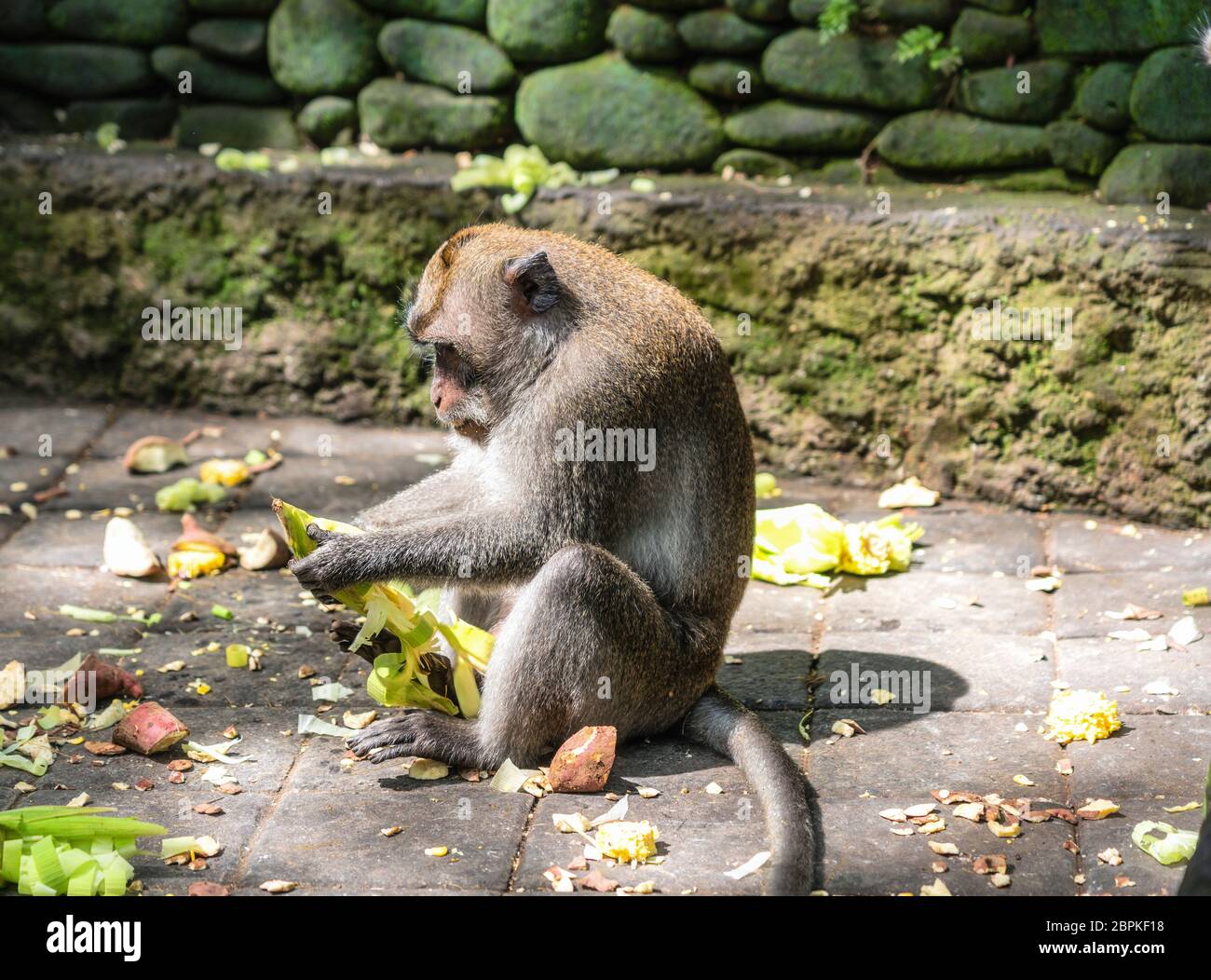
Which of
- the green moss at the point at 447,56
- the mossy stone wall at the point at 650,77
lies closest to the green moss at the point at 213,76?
the mossy stone wall at the point at 650,77

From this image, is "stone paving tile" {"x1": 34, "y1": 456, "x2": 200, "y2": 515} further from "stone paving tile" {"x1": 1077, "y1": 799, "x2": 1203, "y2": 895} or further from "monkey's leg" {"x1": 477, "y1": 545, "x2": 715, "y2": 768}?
"stone paving tile" {"x1": 1077, "y1": 799, "x2": 1203, "y2": 895}

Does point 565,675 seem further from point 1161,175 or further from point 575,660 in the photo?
point 1161,175

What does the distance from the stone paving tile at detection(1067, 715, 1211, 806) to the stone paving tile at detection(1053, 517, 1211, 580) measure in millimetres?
1409

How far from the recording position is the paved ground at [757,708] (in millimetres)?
4383

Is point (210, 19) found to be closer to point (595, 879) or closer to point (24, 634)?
point (24, 634)

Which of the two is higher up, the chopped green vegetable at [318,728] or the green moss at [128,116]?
the green moss at [128,116]

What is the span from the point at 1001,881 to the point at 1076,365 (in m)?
3.33

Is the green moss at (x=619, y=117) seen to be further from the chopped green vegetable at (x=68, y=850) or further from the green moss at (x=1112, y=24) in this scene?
the chopped green vegetable at (x=68, y=850)

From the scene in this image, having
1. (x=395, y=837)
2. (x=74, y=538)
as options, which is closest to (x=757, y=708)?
(x=395, y=837)

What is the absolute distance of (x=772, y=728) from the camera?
5.30 metres

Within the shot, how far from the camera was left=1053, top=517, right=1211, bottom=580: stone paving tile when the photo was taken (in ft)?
21.3

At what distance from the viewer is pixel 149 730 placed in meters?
4.98

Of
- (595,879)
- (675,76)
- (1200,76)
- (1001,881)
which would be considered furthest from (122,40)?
(1001,881)

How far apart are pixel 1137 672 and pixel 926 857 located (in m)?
1.58
